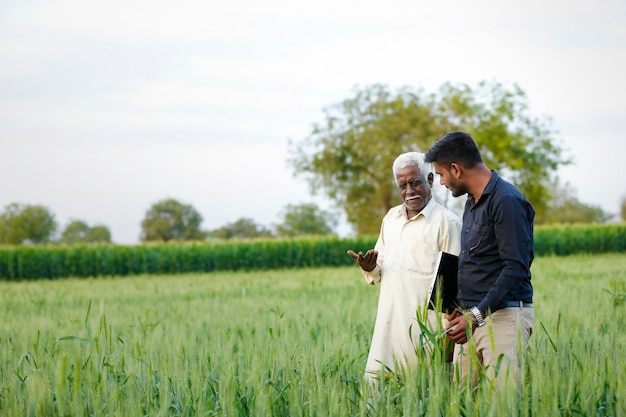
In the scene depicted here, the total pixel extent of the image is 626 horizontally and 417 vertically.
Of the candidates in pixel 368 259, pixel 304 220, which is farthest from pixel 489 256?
pixel 304 220

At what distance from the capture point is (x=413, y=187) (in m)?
4.15

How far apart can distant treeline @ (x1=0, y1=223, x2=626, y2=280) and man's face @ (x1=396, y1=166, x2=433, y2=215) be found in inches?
996

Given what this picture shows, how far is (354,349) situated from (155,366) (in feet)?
5.37

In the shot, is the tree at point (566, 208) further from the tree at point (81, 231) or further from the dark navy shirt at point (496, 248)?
the dark navy shirt at point (496, 248)

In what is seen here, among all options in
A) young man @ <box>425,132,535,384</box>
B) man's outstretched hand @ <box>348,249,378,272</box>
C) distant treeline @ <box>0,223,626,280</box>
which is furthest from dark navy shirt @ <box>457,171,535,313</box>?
distant treeline @ <box>0,223,626,280</box>

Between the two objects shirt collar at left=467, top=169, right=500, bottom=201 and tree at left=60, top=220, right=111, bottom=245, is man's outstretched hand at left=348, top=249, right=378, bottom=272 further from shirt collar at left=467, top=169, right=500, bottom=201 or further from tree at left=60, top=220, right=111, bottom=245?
tree at left=60, top=220, right=111, bottom=245

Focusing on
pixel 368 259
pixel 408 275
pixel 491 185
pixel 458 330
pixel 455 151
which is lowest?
pixel 458 330

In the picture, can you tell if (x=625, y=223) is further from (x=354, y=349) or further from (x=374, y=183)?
(x=354, y=349)

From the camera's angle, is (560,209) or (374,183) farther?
(560,209)

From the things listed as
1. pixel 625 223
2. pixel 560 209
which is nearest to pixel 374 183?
pixel 625 223

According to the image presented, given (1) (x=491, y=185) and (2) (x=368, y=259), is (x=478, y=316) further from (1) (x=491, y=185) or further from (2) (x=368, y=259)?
(2) (x=368, y=259)

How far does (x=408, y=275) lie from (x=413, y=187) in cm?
57

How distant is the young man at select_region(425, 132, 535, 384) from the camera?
11.3 ft

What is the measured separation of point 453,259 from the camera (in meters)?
3.92
